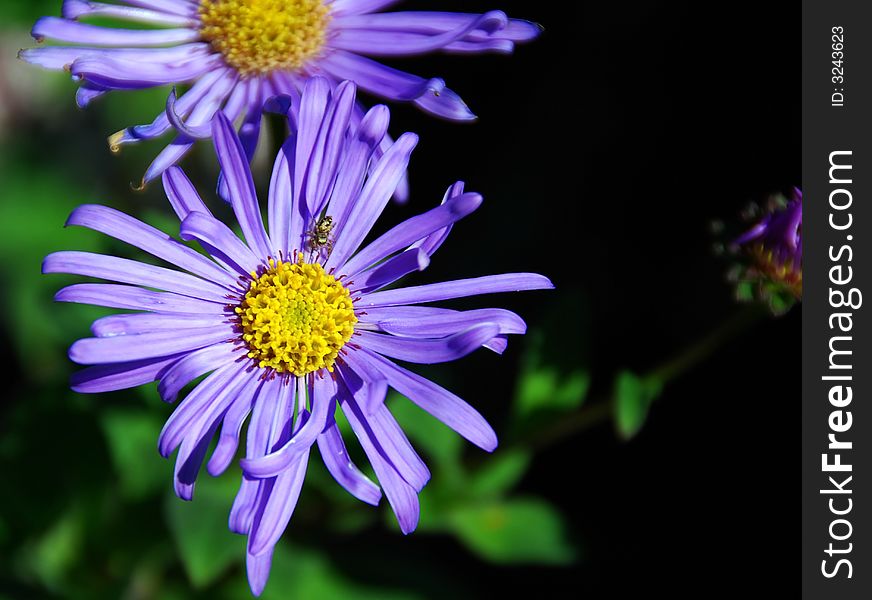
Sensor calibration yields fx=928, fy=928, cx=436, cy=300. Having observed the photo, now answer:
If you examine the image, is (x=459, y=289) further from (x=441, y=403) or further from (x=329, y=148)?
(x=329, y=148)

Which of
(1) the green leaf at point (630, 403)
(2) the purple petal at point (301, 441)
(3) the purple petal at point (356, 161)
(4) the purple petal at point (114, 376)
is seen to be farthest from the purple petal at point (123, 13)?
(1) the green leaf at point (630, 403)

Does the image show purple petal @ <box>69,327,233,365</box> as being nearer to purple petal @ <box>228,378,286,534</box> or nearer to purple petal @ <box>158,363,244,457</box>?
purple petal @ <box>158,363,244,457</box>

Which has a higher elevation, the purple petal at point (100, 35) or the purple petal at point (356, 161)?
the purple petal at point (100, 35)

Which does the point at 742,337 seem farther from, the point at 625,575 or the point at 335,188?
the point at 335,188

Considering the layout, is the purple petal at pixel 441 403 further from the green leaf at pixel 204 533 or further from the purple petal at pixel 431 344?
the green leaf at pixel 204 533

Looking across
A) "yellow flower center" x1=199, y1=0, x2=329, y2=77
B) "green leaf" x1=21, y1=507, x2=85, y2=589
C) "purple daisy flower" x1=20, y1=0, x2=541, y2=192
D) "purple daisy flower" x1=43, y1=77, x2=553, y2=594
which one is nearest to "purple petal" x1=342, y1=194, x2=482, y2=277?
"purple daisy flower" x1=43, y1=77, x2=553, y2=594

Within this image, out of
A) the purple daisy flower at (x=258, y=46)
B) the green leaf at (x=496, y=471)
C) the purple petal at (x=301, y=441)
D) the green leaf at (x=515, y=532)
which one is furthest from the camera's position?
the green leaf at (x=515, y=532)
